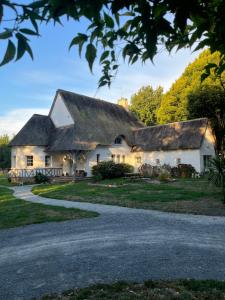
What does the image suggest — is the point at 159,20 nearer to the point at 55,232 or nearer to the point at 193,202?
the point at 55,232

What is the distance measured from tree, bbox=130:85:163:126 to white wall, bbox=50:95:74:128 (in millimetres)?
28006

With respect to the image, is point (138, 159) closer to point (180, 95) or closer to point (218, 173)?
point (180, 95)

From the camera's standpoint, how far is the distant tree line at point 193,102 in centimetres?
3509

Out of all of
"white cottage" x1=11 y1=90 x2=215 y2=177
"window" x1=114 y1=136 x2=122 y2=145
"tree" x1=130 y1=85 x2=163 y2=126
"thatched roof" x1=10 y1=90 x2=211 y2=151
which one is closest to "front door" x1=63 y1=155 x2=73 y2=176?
"white cottage" x1=11 y1=90 x2=215 y2=177

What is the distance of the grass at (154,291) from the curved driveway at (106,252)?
1.16 feet

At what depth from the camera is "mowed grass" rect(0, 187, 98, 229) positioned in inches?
434

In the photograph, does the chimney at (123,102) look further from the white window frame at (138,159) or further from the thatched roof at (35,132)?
the thatched roof at (35,132)

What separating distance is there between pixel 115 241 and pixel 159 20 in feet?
21.5

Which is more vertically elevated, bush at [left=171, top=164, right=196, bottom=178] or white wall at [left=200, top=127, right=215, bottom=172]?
white wall at [left=200, top=127, right=215, bottom=172]

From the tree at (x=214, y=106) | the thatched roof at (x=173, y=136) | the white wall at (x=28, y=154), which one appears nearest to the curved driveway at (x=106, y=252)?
the thatched roof at (x=173, y=136)

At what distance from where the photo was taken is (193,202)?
1390 centimetres

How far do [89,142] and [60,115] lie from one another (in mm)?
5773

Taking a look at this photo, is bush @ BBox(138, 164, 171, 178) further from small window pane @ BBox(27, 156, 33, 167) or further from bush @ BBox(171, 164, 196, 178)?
small window pane @ BBox(27, 156, 33, 167)

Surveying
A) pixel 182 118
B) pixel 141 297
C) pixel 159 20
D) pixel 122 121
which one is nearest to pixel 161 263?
pixel 141 297
